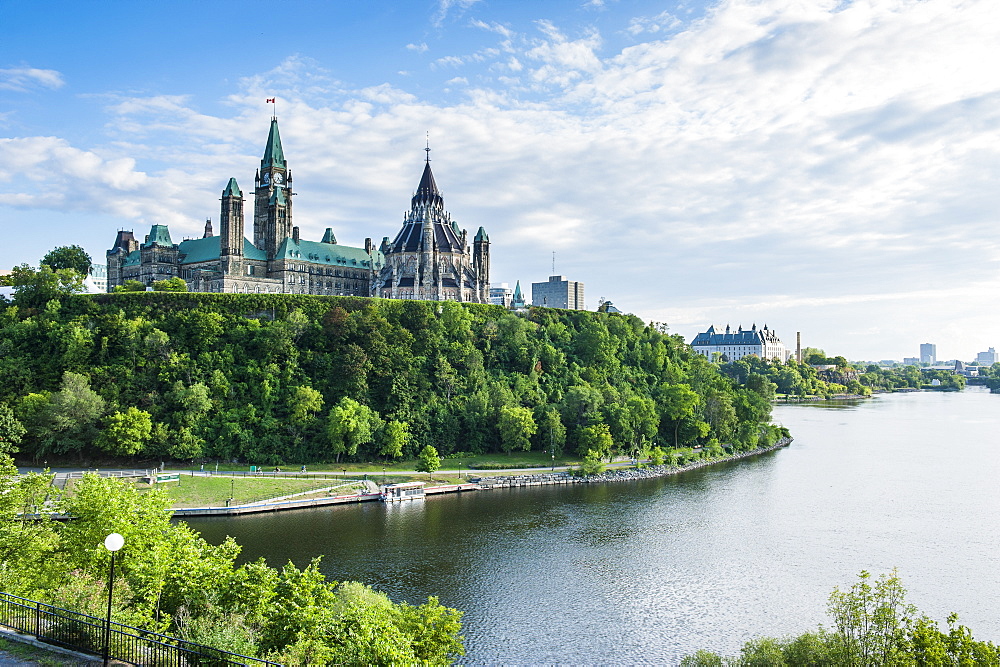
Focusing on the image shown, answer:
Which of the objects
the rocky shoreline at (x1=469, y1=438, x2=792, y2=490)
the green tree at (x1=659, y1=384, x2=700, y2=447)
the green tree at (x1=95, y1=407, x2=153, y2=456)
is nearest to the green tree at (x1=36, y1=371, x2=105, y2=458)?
the green tree at (x1=95, y1=407, x2=153, y2=456)

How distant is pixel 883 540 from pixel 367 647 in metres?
34.4

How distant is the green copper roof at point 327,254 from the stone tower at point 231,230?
617 centimetres

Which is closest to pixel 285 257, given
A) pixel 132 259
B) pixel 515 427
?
pixel 132 259

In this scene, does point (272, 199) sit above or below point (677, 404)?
above

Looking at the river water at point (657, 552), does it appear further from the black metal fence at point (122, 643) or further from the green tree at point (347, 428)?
the black metal fence at point (122, 643)

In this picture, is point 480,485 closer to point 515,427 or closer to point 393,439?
point 393,439

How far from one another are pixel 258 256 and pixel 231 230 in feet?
20.3

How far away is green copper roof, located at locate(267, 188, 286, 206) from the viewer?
94812 mm

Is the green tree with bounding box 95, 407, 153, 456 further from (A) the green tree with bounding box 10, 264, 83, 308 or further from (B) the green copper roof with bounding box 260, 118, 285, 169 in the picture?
(B) the green copper roof with bounding box 260, 118, 285, 169

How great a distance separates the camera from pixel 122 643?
15703 mm

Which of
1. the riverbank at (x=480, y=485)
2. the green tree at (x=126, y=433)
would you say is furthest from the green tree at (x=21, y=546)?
the green tree at (x=126, y=433)

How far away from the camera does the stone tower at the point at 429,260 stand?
9238cm

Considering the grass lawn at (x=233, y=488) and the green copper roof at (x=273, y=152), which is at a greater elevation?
the green copper roof at (x=273, y=152)

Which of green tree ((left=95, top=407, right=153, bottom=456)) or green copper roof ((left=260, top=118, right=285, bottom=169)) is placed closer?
green tree ((left=95, top=407, right=153, bottom=456))
